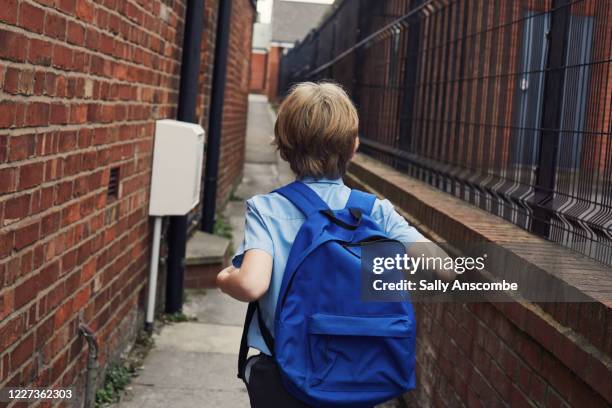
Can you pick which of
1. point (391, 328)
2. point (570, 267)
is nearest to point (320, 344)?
point (391, 328)

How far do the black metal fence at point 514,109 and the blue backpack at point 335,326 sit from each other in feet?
3.68

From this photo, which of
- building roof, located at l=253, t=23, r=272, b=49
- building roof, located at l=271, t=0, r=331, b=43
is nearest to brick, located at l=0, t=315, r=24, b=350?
building roof, located at l=271, t=0, r=331, b=43

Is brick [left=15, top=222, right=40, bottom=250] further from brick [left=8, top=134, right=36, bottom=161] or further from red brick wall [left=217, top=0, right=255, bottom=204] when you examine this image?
red brick wall [left=217, top=0, right=255, bottom=204]

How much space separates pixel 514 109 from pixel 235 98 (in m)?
7.99

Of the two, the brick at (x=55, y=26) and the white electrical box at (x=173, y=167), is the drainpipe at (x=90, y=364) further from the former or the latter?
the white electrical box at (x=173, y=167)

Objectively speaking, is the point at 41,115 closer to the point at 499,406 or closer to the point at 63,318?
the point at 63,318

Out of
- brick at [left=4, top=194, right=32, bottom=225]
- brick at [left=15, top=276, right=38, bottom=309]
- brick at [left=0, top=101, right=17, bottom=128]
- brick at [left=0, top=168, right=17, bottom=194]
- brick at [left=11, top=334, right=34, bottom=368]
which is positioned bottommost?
brick at [left=11, top=334, right=34, bottom=368]

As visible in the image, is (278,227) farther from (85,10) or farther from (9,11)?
(85,10)

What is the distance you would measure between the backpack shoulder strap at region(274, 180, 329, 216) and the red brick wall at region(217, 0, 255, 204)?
758cm

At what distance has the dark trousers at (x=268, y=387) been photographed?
237cm

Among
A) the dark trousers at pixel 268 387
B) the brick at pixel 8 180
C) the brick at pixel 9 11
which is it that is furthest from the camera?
the brick at pixel 8 180

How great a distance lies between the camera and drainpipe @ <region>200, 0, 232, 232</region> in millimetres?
8266

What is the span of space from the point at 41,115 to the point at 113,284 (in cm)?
173

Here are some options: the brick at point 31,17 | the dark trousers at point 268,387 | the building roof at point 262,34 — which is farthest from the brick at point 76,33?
the building roof at point 262,34
